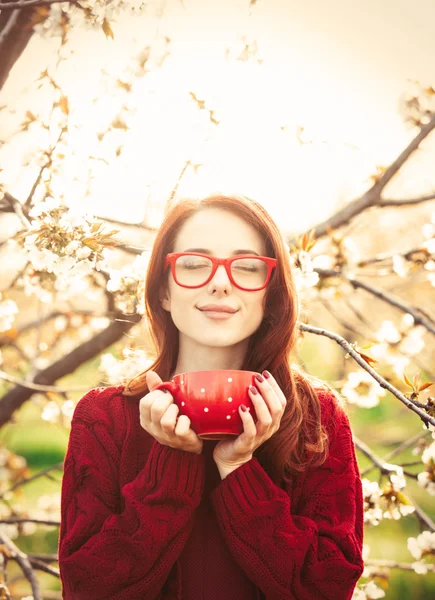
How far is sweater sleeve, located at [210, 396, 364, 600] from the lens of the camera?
123cm

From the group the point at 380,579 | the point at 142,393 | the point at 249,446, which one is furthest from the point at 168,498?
the point at 380,579

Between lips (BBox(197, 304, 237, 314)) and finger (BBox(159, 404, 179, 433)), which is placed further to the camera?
lips (BBox(197, 304, 237, 314))

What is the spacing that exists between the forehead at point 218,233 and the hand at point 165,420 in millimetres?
352

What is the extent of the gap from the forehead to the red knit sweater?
0.47m

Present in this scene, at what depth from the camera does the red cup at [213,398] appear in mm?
1236

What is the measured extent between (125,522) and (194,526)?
0.20m

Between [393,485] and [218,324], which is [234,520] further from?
[393,485]

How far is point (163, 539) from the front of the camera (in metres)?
1.24

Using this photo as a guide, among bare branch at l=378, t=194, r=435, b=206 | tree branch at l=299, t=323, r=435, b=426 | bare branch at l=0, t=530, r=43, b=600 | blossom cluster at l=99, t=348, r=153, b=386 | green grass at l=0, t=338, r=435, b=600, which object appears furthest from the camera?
green grass at l=0, t=338, r=435, b=600

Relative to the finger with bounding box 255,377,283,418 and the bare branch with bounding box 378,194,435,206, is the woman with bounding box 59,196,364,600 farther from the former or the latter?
the bare branch with bounding box 378,194,435,206

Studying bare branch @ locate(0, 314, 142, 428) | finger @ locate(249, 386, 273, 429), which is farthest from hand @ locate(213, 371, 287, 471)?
bare branch @ locate(0, 314, 142, 428)

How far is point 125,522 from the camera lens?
1254mm

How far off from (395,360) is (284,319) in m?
0.86

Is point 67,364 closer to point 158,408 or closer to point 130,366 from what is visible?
point 130,366
